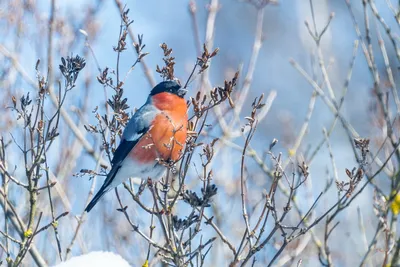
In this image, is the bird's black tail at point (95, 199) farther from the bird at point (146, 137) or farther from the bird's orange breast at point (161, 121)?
the bird's orange breast at point (161, 121)

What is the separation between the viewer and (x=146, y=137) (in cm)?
377

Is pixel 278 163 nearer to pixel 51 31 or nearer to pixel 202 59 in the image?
pixel 202 59

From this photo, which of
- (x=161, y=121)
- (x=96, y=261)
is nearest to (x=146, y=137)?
(x=161, y=121)

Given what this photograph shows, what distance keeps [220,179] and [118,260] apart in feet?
8.42

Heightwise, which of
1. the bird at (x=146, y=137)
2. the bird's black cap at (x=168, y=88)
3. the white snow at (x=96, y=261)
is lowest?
the white snow at (x=96, y=261)

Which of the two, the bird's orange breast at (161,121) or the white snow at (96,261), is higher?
the bird's orange breast at (161,121)

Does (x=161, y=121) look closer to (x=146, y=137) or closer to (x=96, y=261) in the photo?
(x=146, y=137)

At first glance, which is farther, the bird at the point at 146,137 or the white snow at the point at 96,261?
the bird at the point at 146,137

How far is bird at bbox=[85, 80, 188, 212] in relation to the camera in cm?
369

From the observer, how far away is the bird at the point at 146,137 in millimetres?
3689

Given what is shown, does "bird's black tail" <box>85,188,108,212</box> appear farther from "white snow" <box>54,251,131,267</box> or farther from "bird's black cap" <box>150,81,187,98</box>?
"white snow" <box>54,251,131,267</box>

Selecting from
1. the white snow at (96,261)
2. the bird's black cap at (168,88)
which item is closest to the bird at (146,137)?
the bird's black cap at (168,88)

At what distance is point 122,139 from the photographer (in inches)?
147

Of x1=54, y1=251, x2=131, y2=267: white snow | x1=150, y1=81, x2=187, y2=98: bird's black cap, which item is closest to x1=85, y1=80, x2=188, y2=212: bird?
x1=150, y1=81, x2=187, y2=98: bird's black cap
